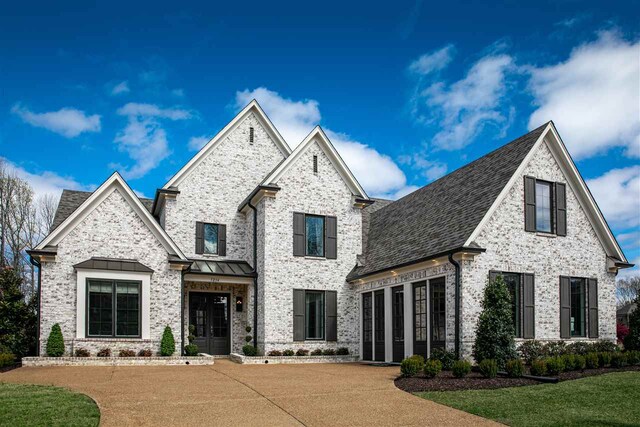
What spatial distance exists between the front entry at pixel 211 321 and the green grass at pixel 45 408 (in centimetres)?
1138

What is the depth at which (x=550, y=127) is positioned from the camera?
19.7 metres

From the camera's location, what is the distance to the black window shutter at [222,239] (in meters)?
25.2

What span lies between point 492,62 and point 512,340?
7670 millimetres

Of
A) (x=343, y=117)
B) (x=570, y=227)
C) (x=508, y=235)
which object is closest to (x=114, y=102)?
(x=343, y=117)

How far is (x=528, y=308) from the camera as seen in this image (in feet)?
61.4

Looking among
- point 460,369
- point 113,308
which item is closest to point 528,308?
point 460,369

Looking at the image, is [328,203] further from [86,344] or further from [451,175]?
[86,344]

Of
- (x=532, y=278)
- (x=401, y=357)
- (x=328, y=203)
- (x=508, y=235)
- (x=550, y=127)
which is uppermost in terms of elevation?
(x=550, y=127)

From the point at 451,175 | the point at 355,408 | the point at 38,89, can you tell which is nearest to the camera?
the point at 355,408

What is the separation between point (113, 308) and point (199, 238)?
5.47m

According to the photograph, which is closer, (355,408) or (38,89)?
(355,408)

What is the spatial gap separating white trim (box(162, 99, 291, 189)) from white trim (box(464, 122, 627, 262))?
11105 mm

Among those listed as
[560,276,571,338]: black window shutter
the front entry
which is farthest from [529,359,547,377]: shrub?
the front entry

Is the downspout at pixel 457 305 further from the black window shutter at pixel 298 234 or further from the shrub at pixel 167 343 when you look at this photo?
the shrub at pixel 167 343
